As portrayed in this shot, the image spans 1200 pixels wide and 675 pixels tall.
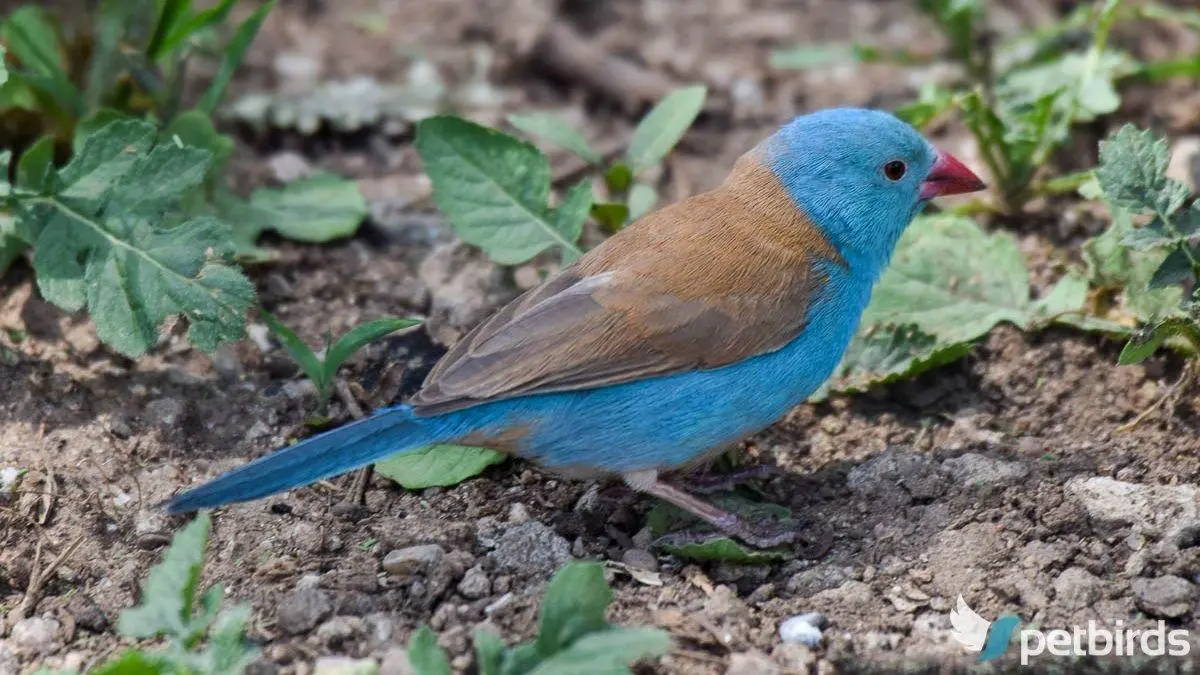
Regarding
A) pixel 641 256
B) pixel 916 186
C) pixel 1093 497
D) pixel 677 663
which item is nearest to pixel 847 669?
pixel 677 663

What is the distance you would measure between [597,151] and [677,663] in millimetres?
3040

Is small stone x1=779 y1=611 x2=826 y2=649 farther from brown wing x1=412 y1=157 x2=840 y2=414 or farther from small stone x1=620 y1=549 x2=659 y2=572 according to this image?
brown wing x1=412 y1=157 x2=840 y2=414

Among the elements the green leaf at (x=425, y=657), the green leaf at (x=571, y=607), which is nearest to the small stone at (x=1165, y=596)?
the green leaf at (x=571, y=607)

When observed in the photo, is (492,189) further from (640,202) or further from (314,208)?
(314,208)

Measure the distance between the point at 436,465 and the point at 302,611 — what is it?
0.79m

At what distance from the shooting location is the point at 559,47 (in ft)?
21.2

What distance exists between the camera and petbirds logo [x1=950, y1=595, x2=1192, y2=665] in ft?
10.9

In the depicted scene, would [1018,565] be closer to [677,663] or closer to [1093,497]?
[1093,497]

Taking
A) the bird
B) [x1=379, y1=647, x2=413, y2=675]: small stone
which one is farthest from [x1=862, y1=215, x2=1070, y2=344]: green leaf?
[x1=379, y1=647, x2=413, y2=675]: small stone

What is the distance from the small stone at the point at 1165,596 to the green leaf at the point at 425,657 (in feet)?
5.69

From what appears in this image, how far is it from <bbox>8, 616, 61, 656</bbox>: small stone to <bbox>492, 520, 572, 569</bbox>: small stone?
44.1 inches

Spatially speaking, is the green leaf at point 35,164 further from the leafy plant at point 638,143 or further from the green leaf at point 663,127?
the green leaf at point 663,127

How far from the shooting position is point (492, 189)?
4781 mm

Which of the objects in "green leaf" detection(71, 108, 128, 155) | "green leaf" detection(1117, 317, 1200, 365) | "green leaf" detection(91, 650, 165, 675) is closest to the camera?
"green leaf" detection(91, 650, 165, 675)
